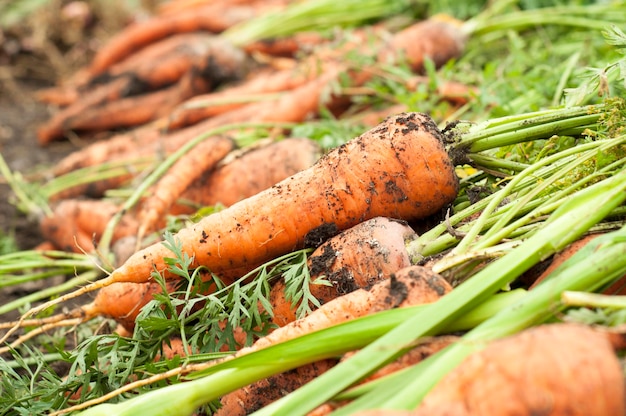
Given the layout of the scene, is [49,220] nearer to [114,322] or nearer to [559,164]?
[114,322]

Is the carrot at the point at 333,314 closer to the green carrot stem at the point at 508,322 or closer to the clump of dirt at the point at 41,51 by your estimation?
the green carrot stem at the point at 508,322

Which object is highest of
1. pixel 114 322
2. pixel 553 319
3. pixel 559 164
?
pixel 559 164

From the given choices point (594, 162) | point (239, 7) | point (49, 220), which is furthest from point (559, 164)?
point (239, 7)

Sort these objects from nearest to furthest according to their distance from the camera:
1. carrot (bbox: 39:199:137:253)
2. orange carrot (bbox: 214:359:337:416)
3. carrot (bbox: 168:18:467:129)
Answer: orange carrot (bbox: 214:359:337:416)
carrot (bbox: 39:199:137:253)
carrot (bbox: 168:18:467:129)

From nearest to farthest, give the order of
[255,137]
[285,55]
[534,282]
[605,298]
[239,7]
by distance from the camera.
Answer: [605,298], [534,282], [255,137], [285,55], [239,7]

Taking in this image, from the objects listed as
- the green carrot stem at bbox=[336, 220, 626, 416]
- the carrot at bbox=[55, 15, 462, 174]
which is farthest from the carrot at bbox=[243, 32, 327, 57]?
the green carrot stem at bbox=[336, 220, 626, 416]

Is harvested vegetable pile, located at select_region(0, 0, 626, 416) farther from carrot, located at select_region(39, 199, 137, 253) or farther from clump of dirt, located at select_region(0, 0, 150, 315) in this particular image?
clump of dirt, located at select_region(0, 0, 150, 315)

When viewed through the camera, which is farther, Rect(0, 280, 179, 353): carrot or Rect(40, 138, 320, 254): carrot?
Rect(40, 138, 320, 254): carrot

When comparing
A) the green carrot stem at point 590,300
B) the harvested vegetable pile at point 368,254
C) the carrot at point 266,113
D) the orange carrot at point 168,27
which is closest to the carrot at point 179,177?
the harvested vegetable pile at point 368,254
